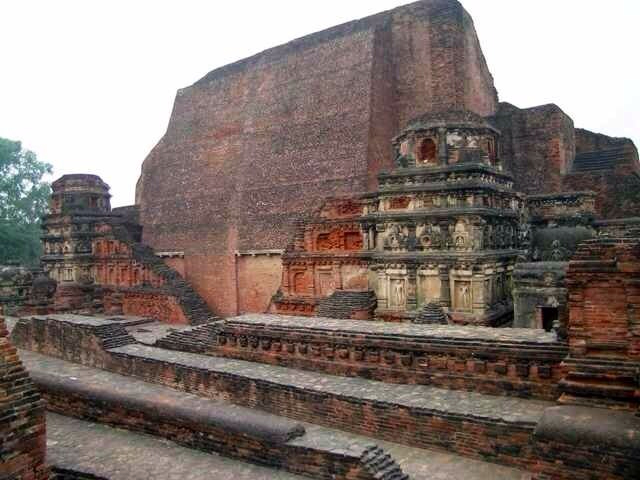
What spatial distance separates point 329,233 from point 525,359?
30.5 ft

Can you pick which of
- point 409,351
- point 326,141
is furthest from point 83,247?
point 409,351

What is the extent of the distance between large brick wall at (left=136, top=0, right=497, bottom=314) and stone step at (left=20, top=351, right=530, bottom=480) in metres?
10.7

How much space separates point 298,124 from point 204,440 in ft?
49.1

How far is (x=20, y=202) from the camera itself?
116 feet

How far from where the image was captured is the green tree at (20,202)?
33469mm

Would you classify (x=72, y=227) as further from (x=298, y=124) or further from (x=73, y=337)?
(x=73, y=337)

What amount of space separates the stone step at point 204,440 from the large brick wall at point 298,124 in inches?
422

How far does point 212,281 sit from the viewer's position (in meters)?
22.1

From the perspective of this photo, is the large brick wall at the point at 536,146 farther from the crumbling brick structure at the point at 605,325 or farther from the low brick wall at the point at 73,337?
the low brick wall at the point at 73,337

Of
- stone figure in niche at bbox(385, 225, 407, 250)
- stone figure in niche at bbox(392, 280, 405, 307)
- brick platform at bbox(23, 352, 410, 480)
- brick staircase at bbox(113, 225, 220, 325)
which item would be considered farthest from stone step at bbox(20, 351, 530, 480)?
brick staircase at bbox(113, 225, 220, 325)

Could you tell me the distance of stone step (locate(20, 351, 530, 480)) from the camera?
6.27 meters

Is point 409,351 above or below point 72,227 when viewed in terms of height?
below

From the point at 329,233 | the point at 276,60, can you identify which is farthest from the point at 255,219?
the point at 276,60

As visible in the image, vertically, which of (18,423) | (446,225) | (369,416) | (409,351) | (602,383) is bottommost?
(369,416)
